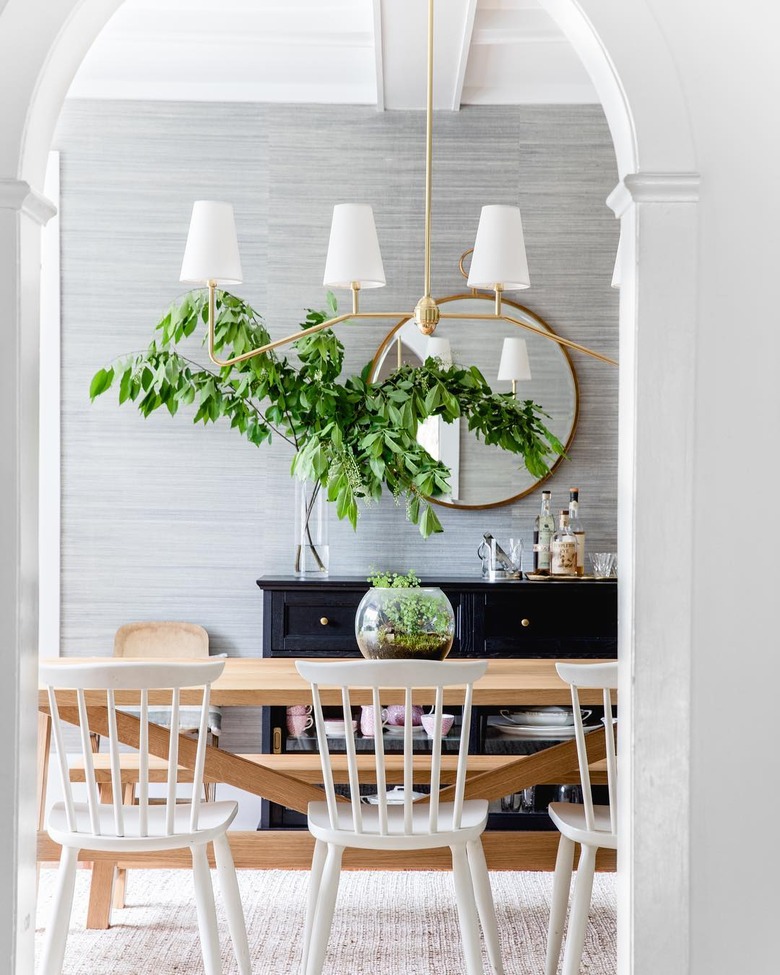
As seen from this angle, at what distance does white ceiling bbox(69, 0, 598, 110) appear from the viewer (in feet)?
12.4

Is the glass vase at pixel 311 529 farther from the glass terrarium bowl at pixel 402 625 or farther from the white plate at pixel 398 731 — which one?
the glass terrarium bowl at pixel 402 625

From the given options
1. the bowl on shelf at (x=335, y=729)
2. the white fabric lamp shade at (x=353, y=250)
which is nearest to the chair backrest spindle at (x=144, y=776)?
the white fabric lamp shade at (x=353, y=250)

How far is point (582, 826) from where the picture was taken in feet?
8.22

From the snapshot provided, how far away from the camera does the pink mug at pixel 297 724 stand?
12.2 feet

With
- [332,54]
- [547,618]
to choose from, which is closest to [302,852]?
[547,618]

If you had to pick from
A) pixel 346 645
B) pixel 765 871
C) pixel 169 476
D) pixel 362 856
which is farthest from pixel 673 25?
pixel 169 476

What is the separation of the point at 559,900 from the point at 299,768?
0.98 meters

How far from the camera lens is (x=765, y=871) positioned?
1920mm

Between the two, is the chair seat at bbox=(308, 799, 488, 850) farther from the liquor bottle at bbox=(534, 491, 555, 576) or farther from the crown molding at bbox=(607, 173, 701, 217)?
the liquor bottle at bbox=(534, 491, 555, 576)

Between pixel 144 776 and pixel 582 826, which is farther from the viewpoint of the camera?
pixel 582 826

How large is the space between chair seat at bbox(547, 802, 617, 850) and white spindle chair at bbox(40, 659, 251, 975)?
2.71 feet

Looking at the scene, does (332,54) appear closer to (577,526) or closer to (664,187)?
(577,526)

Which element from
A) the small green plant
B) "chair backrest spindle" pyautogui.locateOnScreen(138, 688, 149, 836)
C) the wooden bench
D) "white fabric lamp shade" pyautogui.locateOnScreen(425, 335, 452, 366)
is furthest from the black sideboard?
"chair backrest spindle" pyautogui.locateOnScreen(138, 688, 149, 836)

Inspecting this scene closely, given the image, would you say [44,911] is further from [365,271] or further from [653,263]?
[653,263]
